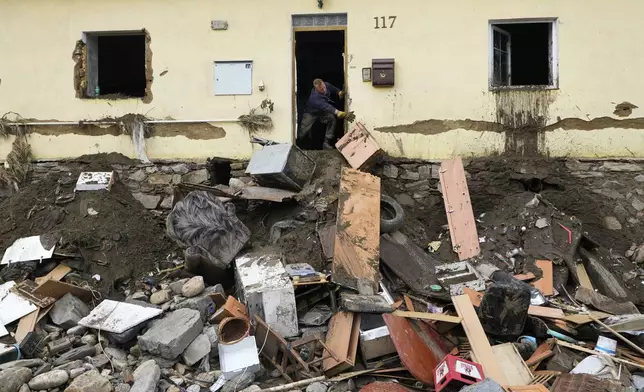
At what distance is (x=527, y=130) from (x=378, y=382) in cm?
483

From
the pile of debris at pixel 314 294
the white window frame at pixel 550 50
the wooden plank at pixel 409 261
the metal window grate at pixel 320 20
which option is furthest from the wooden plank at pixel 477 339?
the metal window grate at pixel 320 20

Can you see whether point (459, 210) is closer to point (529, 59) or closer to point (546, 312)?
point (546, 312)

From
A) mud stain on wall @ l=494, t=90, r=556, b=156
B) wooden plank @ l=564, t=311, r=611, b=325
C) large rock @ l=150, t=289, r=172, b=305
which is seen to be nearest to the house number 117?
mud stain on wall @ l=494, t=90, r=556, b=156

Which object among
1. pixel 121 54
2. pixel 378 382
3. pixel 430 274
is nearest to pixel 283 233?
pixel 430 274

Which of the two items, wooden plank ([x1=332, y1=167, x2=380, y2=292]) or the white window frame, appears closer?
wooden plank ([x1=332, y1=167, x2=380, y2=292])

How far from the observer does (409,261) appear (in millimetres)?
6059

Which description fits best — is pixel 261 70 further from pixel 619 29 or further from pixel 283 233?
pixel 619 29

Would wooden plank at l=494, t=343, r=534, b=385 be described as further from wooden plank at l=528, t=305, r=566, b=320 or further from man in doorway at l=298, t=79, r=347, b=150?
man in doorway at l=298, t=79, r=347, b=150

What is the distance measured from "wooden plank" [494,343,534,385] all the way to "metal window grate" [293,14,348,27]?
5317 mm

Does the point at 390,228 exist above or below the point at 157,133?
below

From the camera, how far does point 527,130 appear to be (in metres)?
7.32

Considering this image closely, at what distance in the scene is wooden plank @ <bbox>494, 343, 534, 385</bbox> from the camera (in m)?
4.27

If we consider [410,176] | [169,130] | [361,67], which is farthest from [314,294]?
[169,130]

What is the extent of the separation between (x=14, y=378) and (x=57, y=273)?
1.97 m
